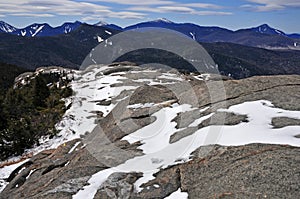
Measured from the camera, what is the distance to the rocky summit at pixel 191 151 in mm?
10312

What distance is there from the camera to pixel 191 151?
13078 mm

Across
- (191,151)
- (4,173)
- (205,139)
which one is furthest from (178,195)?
(4,173)

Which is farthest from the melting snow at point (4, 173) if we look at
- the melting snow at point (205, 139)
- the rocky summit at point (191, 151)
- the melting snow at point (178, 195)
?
the melting snow at point (178, 195)

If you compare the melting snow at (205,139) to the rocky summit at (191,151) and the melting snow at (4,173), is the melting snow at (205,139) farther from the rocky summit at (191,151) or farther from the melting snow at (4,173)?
the melting snow at (4,173)

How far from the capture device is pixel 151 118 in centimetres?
1872

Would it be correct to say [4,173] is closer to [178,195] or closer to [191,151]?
[191,151]

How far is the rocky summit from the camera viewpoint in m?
10.3

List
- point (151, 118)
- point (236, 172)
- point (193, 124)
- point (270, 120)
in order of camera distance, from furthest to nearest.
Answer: point (151, 118) → point (193, 124) → point (270, 120) → point (236, 172)

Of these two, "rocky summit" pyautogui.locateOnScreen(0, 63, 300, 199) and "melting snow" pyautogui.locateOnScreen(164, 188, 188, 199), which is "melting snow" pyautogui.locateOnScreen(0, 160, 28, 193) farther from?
"melting snow" pyautogui.locateOnScreen(164, 188, 188, 199)

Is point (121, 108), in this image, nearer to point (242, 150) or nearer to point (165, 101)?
point (165, 101)

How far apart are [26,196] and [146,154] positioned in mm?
5689

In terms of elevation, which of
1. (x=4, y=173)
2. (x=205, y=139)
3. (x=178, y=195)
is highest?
(x=205, y=139)

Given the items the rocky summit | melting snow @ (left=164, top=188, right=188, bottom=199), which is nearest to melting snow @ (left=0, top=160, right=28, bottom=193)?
the rocky summit

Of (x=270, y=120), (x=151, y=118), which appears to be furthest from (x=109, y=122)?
(x=270, y=120)
